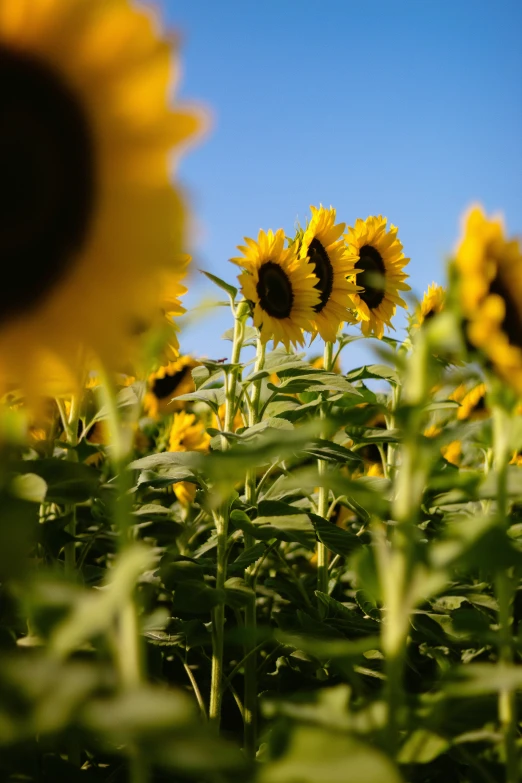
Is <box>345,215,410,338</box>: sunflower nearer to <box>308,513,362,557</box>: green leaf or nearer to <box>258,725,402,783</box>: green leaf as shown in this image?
<box>308,513,362,557</box>: green leaf

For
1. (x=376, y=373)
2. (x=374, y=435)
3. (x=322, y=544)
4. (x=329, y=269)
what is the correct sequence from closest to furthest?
(x=322, y=544)
(x=374, y=435)
(x=376, y=373)
(x=329, y=269)

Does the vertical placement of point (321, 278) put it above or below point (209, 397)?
above

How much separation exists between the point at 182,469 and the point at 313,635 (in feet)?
2.18

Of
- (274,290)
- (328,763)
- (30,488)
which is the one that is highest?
(274,290)

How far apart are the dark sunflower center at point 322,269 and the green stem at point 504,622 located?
1.97 meters

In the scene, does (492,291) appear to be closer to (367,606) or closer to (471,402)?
(367,606)

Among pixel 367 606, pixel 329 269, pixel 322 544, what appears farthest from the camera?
pixel 329 269

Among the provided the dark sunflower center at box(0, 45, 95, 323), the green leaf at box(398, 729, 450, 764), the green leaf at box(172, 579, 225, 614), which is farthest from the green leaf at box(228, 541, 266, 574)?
the dark sunflower center at box(0, 45, 95, 323)

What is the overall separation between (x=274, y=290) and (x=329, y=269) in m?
0.53

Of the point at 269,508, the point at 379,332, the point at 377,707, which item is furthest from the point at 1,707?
the point at 379,332

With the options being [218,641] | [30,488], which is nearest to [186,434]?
[218,641]

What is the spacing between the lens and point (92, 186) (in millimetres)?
1035

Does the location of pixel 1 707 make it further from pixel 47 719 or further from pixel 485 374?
pixel 485 374

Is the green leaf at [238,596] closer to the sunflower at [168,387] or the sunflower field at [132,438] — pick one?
the sunflower field at [132,438]
